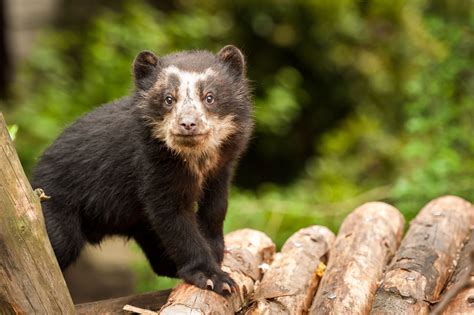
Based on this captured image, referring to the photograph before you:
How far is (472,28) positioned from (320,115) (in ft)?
13.3

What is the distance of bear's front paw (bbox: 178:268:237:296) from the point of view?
14.7 ft

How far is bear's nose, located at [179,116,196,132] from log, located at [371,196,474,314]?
142 centimetres

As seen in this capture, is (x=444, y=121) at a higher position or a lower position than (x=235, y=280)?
higher

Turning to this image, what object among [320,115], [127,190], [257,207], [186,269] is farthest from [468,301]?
[320,115]

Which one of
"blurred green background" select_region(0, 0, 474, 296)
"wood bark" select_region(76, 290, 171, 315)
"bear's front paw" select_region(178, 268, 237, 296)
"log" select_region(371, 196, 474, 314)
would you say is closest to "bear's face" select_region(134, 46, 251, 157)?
"bear's front paw" select_region(178, 268, 237, 296)

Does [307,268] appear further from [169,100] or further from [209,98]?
[169,100]

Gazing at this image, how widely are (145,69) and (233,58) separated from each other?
578 millimetres

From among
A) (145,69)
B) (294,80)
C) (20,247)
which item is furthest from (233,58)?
(294,80)

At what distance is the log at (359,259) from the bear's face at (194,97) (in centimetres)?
105

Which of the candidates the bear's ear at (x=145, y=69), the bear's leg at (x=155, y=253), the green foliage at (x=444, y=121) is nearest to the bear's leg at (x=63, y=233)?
the bear's leg at (x=155, y=253)

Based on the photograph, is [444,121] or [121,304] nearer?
[121,304]

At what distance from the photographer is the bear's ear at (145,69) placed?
4930mm

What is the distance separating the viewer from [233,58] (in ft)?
16.7

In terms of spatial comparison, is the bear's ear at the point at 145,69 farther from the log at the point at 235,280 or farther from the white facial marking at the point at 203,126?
the log at the point at 235,280
